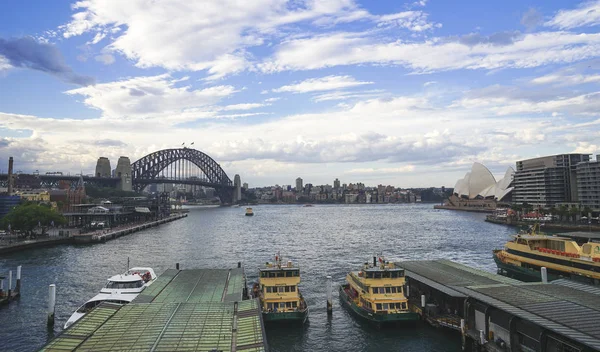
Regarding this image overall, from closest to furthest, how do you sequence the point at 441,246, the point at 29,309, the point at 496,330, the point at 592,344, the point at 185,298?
the point at 592,344 → the point at 496,330 → the point at 185,298 → the point at 29,309 → the point at 441,246

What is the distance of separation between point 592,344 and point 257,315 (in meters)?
10.8

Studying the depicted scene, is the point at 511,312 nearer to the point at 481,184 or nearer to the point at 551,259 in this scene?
the point at 551,259

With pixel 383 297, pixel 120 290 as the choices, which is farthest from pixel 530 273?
pixel 120 290

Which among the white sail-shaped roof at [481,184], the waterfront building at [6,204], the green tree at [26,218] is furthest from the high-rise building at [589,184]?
the waterfront building at [6,204]

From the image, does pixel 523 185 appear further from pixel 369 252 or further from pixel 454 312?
pixel 454 312

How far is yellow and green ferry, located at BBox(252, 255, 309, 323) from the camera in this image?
2205cm

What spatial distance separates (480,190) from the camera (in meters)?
183

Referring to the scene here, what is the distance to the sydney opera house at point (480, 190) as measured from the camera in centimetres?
16375

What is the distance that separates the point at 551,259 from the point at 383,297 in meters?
16.8

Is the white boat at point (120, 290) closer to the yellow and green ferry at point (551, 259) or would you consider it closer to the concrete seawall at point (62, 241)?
the yellow and green ferry at point (551, 259)

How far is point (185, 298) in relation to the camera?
66.9 ft

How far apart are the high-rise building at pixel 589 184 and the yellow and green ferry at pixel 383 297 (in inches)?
3974

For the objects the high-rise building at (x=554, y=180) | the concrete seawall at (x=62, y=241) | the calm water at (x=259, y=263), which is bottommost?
the calm water at (x=259, y=263)

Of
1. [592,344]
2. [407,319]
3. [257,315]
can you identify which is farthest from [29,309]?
[592,344]
